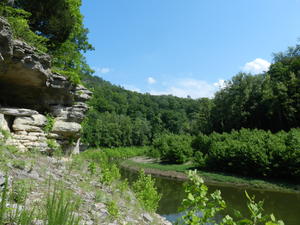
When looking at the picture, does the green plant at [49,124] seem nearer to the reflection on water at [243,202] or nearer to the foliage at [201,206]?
the reflection on water at [243,202]

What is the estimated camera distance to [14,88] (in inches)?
455

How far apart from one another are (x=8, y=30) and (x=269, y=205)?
17867 millimetres

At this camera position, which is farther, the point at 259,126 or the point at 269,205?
the point at 259,126

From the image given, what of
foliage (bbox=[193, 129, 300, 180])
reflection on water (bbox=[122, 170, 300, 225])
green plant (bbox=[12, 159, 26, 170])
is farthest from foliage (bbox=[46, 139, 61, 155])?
foliage (bbox=[193, 129, 300, 180])

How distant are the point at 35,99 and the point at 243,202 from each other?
49.2 feet

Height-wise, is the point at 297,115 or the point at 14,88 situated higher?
the point at 297,115

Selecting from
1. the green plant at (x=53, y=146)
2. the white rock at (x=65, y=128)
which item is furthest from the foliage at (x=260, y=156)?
the green plant at (x=53, y=146)

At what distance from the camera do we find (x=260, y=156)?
25594 millimetres

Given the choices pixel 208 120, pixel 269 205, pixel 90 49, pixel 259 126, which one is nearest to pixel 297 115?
pixel 259 126

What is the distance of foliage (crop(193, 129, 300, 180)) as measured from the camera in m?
24.0

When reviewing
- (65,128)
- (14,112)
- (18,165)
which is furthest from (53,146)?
(18,165)

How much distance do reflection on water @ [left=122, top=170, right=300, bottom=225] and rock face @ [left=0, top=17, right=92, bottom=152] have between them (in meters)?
7.11

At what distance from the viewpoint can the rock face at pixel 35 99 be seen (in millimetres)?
9289

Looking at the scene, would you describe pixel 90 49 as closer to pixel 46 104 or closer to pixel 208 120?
pixel 46 104
